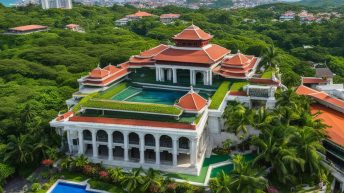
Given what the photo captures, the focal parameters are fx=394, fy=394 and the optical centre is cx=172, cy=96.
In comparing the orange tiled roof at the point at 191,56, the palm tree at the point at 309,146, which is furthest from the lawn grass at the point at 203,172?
the orange tiled roof at the point at 191,56

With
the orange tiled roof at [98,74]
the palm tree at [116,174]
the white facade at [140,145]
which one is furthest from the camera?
the orange tiled roof at [98,74]

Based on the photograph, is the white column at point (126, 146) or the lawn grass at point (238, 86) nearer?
the white column at point (126, 146)

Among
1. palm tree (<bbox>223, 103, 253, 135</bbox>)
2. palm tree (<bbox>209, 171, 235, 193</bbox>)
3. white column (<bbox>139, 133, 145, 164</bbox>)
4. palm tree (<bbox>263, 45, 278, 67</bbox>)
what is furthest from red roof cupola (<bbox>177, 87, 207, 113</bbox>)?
palm tree (<bbox>263, 45, 278, 67</bbox>)

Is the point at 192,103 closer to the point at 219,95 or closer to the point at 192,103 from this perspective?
the point at 192,103

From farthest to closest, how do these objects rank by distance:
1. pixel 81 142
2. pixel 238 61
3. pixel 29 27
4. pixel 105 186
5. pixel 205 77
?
pixel 29 27
pixel 238 61
pixel 205 77
pixel 81 142
pixel 105 186

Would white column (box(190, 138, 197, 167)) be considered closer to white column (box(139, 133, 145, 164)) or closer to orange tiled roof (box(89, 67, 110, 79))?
white column (box(139, 133, 145, 164))

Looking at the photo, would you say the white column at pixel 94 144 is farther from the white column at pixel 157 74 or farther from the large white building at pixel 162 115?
the white column at pixel 157 74

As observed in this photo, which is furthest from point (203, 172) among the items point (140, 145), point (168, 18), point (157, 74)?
point (168, 18)
